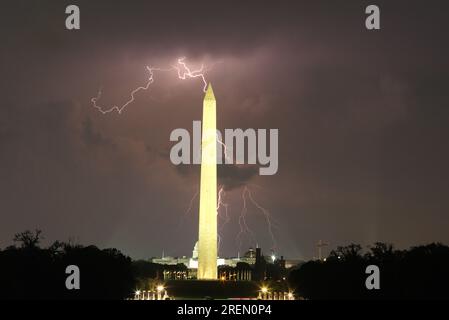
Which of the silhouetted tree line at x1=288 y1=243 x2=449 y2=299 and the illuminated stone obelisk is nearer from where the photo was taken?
the silhouetted tree line at x1=288 y1=243 x2=449 y2=299

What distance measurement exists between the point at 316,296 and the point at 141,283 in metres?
18.8

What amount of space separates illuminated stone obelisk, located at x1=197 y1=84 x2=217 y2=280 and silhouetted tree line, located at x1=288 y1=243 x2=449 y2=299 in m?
8.62

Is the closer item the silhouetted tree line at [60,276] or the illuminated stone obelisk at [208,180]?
the silhouetted tree line at [60,276]

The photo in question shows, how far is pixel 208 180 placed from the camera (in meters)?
77.9

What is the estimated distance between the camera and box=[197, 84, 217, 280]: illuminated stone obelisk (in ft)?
254

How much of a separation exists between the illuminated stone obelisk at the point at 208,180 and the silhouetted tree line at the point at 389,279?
339 inches

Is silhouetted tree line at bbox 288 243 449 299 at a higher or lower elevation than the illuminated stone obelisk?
lower

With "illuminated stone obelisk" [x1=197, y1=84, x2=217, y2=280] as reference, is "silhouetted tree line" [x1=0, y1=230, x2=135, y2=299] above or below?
below

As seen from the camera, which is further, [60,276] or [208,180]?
[208,180]

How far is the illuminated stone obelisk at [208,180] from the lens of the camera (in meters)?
77.3

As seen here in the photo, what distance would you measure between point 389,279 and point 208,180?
26084 mm
